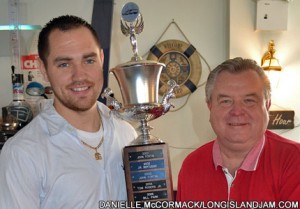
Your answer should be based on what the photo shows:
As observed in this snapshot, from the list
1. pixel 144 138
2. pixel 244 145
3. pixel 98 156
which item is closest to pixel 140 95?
pixel 144 138

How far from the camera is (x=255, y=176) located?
101 centimetres

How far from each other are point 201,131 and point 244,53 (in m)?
0.60

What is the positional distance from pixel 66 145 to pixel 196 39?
159 centimetres

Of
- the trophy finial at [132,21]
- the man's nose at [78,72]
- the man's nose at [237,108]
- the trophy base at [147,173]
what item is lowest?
the trophy base at [147,173]

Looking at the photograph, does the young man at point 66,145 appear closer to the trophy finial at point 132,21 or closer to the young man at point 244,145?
the trophy finial at point 132,21

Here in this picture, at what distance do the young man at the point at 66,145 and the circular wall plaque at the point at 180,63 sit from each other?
4.26ft

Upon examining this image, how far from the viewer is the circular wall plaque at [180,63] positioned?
239 centimetres

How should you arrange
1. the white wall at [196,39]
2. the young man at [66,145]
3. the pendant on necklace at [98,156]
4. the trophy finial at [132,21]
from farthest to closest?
the white wall at [196,39]
the trophy finial at [132,21]
the pendant on necklace at [98,156]
the young man at [66,145]

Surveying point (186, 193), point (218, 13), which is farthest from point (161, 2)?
point (186, 193)

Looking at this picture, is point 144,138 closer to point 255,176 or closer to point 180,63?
point 255,176

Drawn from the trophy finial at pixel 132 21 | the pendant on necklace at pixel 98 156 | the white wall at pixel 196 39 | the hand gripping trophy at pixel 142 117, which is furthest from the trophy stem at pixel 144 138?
the white wall at pixel 196 39

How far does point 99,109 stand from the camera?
4.01 feet

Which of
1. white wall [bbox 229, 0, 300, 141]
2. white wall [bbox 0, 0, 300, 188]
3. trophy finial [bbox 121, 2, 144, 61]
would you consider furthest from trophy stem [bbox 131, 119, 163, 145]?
white wall [bbox 229, 0, 300, 141]

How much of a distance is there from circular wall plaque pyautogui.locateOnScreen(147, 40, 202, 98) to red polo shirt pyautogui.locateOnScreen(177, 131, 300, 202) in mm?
1216
